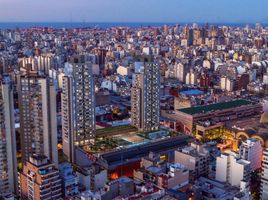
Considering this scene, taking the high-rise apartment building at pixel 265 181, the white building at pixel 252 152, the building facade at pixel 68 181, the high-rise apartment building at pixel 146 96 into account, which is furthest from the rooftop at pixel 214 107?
the building facade at pixel 68 181

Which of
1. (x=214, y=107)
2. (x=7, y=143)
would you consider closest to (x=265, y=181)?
(x=7, y=143)

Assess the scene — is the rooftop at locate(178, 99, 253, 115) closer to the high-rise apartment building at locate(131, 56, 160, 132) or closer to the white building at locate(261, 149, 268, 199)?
the high-rise apartment building at locate(131, 56, 160, 132)

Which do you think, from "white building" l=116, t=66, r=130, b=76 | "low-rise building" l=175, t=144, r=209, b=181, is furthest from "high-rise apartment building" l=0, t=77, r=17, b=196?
"white building" l=116, t=66, r=130, b=76

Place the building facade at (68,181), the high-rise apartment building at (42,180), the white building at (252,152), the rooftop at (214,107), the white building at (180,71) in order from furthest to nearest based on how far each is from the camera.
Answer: the white building at (180,71) < the rooftop at (214,107) < the white building at (252,152) < the building facade at (68,181) < the high-rise apartment building at (42,180)

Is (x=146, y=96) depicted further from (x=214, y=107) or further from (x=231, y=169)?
(x=231, y=169)

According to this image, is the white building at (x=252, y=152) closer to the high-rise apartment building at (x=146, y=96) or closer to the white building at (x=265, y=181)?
the white building at (x=265, y=181)

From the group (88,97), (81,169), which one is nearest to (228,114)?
(88,97)
